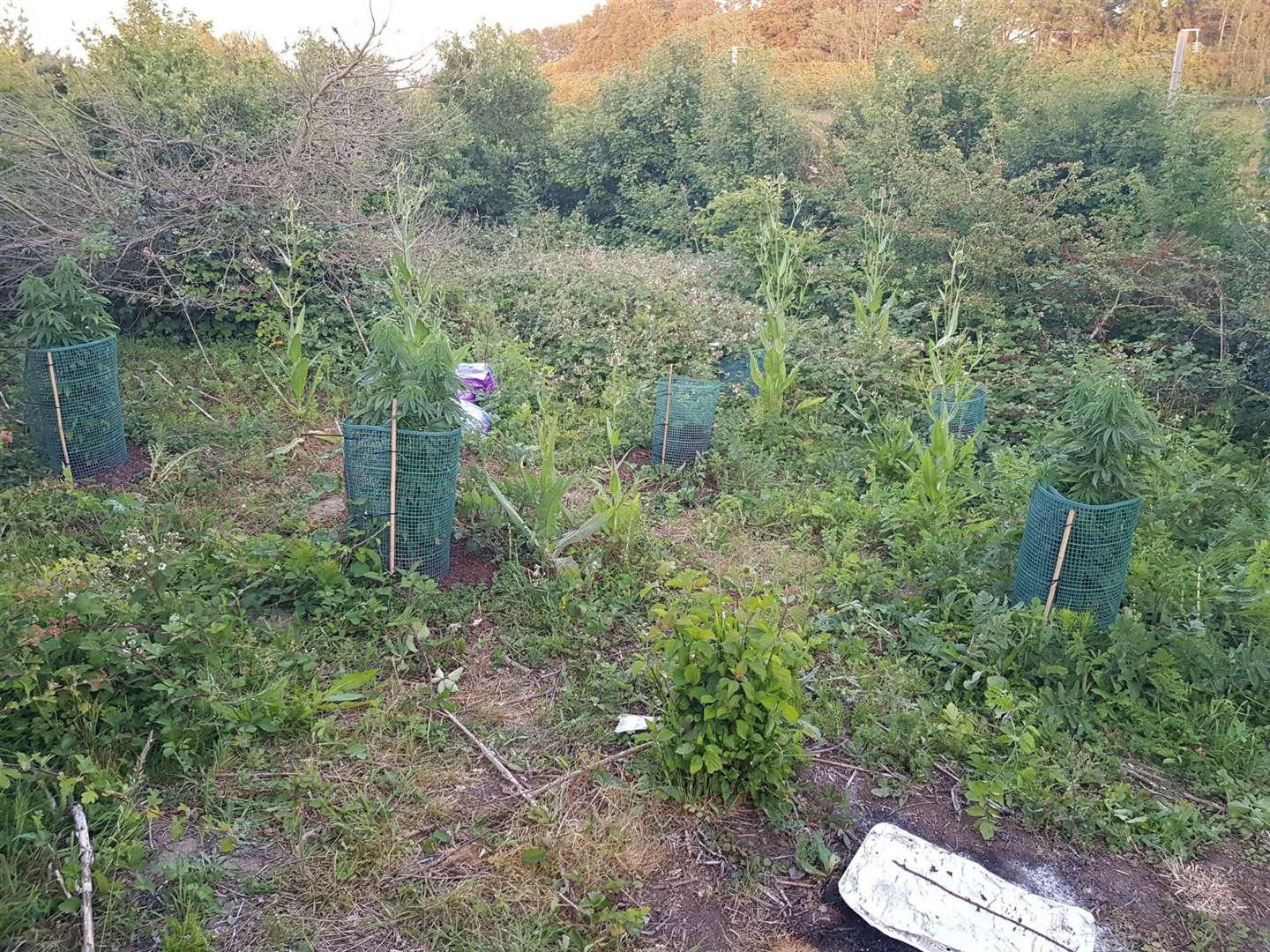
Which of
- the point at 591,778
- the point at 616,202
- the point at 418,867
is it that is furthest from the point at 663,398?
the point at 616,202

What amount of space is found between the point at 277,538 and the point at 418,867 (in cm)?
197

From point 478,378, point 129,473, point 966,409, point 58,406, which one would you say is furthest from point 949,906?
point 58,406

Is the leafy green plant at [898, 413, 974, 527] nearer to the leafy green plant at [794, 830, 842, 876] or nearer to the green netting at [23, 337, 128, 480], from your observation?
the leafy green plant at [794, 830, 842, 876]

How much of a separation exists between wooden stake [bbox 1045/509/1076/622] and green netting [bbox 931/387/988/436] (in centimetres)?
181

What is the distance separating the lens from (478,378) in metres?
6.46

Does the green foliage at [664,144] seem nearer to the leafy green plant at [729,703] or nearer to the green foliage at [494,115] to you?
the green foliage at [494,115]

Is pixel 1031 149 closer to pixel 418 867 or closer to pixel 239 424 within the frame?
pixel 239 424

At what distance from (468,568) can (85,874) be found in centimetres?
218

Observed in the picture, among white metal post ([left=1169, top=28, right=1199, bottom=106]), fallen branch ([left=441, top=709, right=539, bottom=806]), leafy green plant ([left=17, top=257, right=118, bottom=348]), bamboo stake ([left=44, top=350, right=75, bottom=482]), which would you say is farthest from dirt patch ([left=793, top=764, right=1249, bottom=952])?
white metal post ([left=1169, top=28, right=1199, bottom=106])

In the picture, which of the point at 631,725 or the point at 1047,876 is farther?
the point at 631,725

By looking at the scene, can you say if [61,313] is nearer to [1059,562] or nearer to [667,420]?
[667,420]

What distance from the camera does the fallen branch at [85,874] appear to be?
232 cm

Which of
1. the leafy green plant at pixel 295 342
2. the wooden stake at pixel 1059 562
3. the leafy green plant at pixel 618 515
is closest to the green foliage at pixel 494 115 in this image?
the leafy green plant at pixel 295 342

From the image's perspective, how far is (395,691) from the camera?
3.49 m
